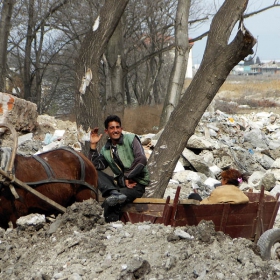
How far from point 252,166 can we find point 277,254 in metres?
8.55

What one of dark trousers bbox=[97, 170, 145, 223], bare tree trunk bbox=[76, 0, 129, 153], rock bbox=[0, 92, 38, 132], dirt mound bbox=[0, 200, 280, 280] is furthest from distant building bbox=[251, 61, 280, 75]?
dirt mound bbox=[0, 200, 280, 280]

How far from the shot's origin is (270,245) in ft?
21.6

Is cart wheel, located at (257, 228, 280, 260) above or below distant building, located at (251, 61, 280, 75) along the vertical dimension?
below

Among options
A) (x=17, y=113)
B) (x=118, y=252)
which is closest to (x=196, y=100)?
(x=118, y=252)

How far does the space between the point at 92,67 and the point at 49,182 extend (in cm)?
251

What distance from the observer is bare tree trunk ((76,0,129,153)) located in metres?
8.48

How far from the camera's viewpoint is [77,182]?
264 inches

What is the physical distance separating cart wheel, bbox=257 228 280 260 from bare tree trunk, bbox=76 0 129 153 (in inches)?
115

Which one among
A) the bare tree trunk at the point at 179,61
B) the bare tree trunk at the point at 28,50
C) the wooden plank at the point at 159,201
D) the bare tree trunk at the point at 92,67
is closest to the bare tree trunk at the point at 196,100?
the bare tree trunk at the point at 92,67

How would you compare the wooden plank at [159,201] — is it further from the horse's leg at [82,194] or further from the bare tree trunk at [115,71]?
the bare tree trunk at [115,71]

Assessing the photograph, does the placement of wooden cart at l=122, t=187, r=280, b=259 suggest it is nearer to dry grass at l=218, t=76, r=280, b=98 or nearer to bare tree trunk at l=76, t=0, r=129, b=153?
bare tree trunk at l=76, t=0, r=129, b=153

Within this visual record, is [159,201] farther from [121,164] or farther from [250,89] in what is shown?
[250,89]

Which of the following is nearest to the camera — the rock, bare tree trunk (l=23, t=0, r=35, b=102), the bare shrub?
the rock

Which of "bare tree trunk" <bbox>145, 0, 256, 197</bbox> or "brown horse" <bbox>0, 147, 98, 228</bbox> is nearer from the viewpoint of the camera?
"brown horse" <bbox>0, 147, 98, 228</bbox>
